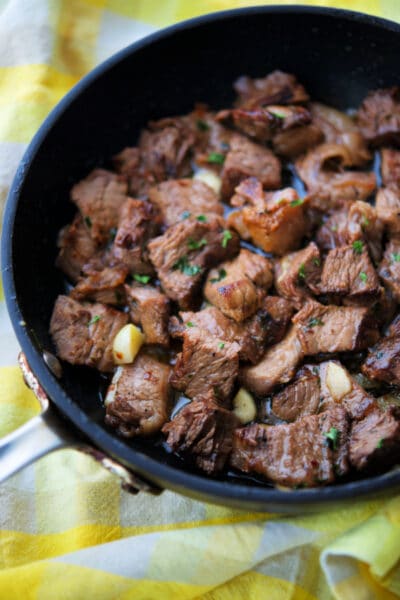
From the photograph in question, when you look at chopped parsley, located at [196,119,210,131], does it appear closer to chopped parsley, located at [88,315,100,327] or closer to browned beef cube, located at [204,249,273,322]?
browned beef cube, located at [204,249,273,322]

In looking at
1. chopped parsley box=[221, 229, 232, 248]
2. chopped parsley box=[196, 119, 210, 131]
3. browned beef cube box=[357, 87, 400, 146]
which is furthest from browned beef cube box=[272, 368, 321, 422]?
chopped parsley box=[196, 119, 210, 131]

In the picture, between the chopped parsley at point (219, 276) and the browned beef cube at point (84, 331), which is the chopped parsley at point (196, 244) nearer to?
the chopped parsley at point (219, 276)

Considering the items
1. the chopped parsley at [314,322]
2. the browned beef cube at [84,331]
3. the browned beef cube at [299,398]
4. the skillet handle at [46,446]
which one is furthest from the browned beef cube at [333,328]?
the skillet handle at [46,446]

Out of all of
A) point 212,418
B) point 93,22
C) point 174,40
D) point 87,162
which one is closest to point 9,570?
point 212,418

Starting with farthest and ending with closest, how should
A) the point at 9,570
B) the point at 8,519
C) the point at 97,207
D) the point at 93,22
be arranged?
the point at 93,22
the point at 97,207
the point at 8,519
the point at 9,570

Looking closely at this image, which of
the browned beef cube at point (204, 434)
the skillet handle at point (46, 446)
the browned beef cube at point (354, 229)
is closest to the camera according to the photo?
the skillet handle at point (46, 446)

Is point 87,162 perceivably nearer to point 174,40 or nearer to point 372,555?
point 174,40
